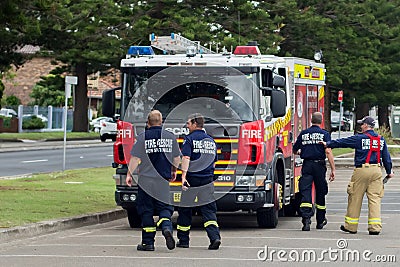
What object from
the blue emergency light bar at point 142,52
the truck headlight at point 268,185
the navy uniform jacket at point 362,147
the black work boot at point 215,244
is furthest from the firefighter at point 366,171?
the blue emergency light bar at point 142,52

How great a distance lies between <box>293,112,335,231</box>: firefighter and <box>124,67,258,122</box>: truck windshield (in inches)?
42.2

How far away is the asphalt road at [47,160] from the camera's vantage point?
3079 centimetres

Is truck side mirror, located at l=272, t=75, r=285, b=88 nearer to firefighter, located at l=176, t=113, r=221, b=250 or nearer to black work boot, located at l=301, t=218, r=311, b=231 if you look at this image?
black work boot, located at l=301, t=218, r=311, b=231

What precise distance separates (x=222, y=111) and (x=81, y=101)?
4407 cm

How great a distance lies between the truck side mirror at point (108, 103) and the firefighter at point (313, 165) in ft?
10.3

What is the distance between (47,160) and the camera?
36.0 metres

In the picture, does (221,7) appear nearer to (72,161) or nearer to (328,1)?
(328,1)

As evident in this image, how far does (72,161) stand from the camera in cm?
3578

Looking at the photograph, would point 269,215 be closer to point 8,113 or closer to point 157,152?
point 157,152

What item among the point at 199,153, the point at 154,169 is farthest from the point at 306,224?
the point at 154,169

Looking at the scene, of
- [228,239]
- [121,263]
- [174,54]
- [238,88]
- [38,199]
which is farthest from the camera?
[38,199]

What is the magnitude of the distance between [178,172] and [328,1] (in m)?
34.6

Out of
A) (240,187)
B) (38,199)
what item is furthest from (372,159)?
(38,199)

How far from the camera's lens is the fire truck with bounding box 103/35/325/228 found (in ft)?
50.4
